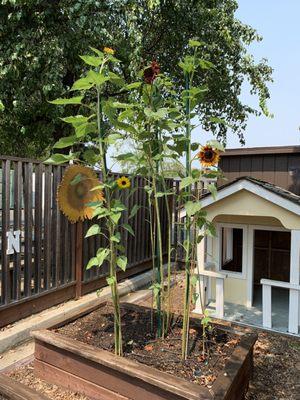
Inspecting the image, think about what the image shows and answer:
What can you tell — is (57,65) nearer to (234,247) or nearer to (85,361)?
(234,247)

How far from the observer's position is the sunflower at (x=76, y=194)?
3742mm

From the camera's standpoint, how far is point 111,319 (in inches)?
114

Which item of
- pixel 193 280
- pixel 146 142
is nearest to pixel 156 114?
pixel 146 142

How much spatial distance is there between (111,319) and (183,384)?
1.18 meters

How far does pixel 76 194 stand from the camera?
3.83 m

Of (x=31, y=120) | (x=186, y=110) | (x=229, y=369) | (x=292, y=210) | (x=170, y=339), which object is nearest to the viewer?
(x=229, y=369)

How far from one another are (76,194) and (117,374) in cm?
218

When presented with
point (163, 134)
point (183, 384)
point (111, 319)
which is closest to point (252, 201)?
point (163, 134)

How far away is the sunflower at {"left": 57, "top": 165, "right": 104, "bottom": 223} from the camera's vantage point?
3742mm

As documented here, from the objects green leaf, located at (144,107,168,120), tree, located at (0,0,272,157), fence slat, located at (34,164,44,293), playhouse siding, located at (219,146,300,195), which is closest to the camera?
green leaf, located at (144,107,168,120)

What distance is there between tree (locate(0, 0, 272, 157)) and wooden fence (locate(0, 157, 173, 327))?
1.94 meters

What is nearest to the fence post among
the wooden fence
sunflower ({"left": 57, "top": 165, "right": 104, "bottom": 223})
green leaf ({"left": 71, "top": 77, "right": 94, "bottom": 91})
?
the wooden fence

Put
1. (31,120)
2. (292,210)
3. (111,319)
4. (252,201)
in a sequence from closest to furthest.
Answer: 1. (111,319)
2. (292,210)
3. (252,201)
4. (31,120)

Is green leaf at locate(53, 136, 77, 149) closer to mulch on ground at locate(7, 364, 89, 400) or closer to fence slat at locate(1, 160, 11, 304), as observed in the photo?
fence slat at locate(1, 160, 11, 304)
